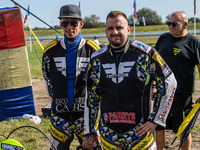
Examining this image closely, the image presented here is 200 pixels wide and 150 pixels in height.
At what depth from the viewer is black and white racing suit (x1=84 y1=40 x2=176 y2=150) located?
2.36 m

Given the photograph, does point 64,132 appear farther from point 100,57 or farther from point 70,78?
point 100,57

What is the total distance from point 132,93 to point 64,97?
103cm

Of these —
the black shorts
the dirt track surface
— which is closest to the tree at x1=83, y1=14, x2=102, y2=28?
the dirt track surface

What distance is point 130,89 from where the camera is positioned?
93.4 inches

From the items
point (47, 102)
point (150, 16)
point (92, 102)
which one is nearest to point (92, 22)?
point (150, 16)

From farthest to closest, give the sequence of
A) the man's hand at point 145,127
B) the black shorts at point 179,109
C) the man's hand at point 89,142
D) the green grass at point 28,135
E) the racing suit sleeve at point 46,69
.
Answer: the green grass at point 28,135
the black shorts at point 179,109
the racing suit sleeve at point 46,69
the man's hand at point 89,142
the man's hand at point 145,127

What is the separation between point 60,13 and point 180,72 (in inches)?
76.5

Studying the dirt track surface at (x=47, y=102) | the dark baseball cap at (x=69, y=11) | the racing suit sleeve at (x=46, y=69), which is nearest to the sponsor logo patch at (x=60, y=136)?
the racing suit sleeve at (x=46, y=69)

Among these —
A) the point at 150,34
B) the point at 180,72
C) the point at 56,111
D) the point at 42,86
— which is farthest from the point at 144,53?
the point at 150,34

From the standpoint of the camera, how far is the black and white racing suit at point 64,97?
307 centimetres

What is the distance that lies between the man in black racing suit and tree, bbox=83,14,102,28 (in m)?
85.8

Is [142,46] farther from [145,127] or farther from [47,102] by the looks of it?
[47,102]

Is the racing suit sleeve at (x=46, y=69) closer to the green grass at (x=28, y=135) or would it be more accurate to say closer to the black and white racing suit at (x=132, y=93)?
the black and white racing suit at (x=132, y=93)

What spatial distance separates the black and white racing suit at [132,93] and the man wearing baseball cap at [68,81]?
0.65 meters
